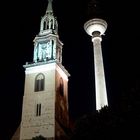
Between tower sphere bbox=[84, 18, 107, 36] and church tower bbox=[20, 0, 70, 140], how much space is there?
225 inches

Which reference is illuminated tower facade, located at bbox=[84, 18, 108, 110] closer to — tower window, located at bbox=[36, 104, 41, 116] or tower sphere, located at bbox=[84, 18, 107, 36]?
tower sphere, located at bbox=[84, 18, 107, 36]

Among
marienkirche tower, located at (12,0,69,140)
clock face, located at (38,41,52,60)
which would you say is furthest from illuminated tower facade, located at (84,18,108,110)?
clock face, located at (38,41,52,60)

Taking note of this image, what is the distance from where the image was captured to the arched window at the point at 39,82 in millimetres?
51809

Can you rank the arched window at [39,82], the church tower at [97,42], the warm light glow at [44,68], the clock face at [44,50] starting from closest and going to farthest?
the church tower at [97,42], the arched window at [39,82], the warm light glow at [44,68], the clock face at [44,50]

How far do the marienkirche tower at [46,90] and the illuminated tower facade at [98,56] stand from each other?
5.65 metres

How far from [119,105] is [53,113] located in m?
21.1

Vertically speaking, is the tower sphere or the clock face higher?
the tower sphere

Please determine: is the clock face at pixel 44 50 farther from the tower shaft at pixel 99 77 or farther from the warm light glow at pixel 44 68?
the tower shaft at pixel 99 77

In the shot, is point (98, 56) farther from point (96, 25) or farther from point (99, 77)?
point (96, 25)

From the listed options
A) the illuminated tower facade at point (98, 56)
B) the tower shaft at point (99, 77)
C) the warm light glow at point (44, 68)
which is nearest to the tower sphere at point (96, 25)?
the illuminated tower facade at point (98, 56)

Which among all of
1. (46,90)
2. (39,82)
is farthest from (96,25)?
(46,90)

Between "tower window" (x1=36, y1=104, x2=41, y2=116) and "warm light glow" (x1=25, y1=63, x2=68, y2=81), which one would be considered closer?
"tower window" (x1=36, y1=104, x2=41, y2=116)

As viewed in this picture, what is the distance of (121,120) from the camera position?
83.9ft

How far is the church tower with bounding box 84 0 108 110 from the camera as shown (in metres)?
49.8
